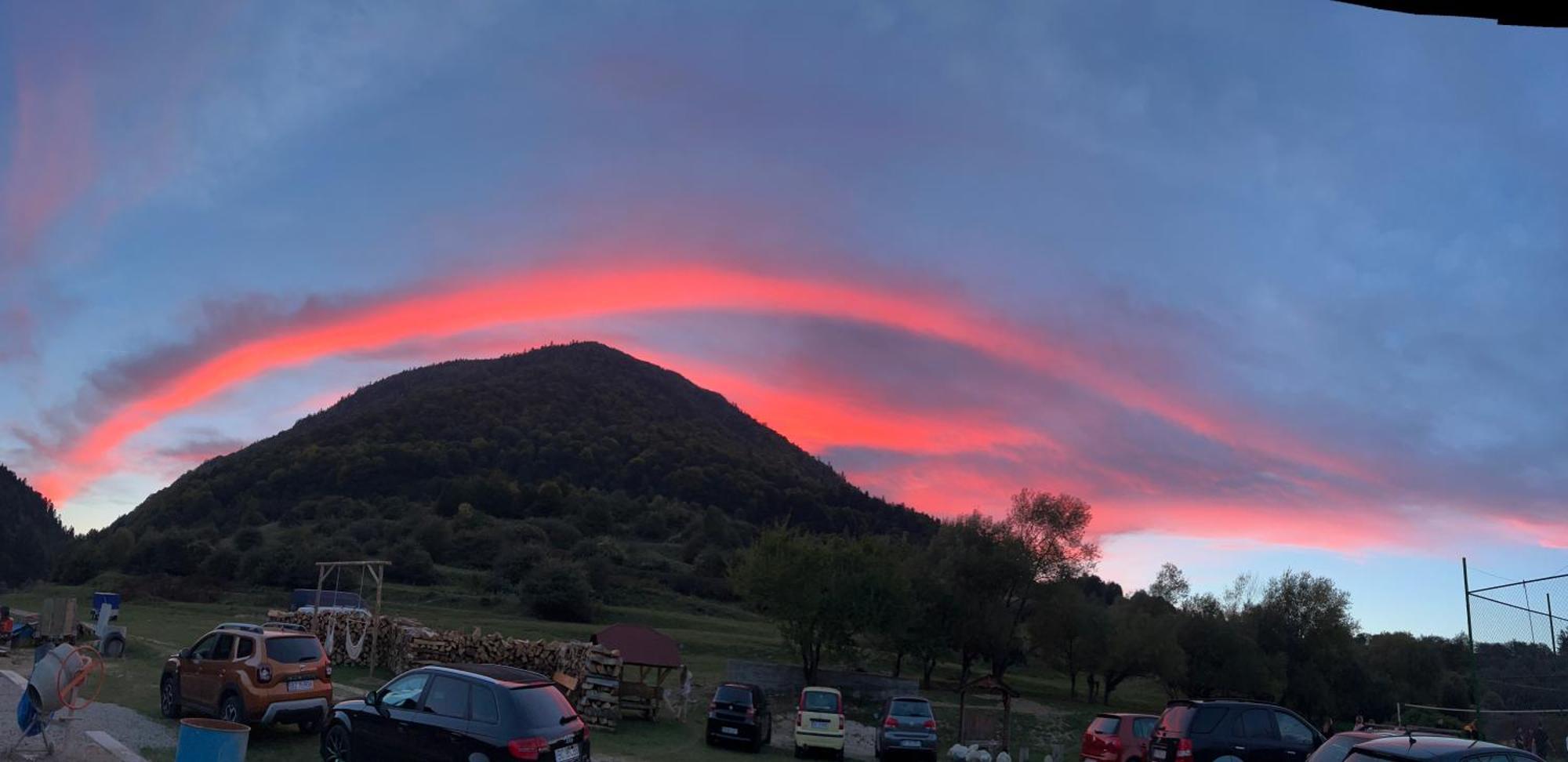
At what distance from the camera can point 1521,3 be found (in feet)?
8.94

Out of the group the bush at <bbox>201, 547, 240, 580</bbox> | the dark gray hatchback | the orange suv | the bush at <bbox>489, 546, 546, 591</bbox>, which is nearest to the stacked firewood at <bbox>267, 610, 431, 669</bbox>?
the orange suv

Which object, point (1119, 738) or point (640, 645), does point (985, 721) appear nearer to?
point (1119, 738)

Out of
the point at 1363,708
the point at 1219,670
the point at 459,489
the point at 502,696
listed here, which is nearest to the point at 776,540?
the point at 1219,670

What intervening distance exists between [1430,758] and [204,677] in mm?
18073

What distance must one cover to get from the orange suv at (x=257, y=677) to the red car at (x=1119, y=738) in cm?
1555

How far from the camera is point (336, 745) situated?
13.6 m

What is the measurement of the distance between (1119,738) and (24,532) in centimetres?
13734

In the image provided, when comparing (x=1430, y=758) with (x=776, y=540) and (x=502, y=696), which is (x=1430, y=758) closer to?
(x=502, y=696)

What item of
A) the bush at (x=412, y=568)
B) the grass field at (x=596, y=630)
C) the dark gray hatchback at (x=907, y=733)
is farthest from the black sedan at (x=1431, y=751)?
the bush at (x=412, y=568)

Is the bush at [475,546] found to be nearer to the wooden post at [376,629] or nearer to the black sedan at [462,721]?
the wooden post at [376,629]

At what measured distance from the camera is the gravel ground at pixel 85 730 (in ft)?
44.8

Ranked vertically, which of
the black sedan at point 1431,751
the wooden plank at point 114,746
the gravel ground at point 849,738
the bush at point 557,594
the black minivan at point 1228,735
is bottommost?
the gravel ground at point 849,738

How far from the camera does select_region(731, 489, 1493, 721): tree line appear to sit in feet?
185

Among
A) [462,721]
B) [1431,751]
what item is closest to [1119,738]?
[1431,751]
